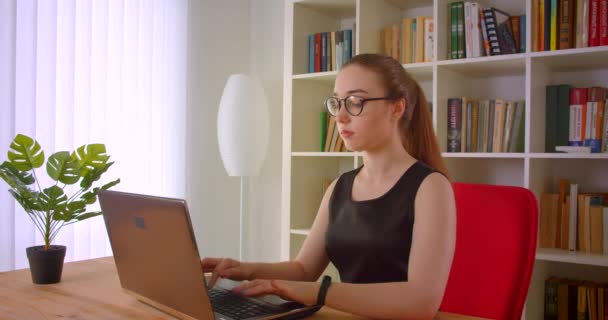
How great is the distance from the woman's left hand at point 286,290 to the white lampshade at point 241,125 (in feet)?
6.61

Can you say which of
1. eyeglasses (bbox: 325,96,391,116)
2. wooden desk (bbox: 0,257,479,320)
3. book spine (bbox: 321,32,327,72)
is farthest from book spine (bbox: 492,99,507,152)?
wooden desk (bbox: 0,257,479,320)

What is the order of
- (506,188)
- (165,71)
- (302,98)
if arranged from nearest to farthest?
(506,188) → (302,98) → (165,71)

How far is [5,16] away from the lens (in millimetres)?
2506

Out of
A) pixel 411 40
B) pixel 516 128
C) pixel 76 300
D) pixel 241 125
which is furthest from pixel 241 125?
pixel 76 300

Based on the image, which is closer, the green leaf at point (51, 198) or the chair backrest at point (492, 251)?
the chair backrest at point (492, 251)

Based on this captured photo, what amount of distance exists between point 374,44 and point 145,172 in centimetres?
147

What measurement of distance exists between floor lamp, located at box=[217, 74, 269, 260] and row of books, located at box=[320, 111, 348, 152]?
1.14 ft

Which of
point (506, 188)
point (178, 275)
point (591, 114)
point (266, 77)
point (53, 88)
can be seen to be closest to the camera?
point (178, 275)

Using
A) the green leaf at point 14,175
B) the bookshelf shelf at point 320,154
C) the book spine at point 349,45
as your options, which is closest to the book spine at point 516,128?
the bookshelf shelf at point 320,154

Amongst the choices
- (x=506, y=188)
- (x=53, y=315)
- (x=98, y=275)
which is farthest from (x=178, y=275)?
(x=506, y=188)

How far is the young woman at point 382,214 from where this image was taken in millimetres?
1110

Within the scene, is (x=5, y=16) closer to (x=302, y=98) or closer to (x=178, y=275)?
(x=302, y=98)

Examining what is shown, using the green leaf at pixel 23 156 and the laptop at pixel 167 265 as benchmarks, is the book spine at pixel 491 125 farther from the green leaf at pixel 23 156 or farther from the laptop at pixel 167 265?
the green leaf at pixel 23 156

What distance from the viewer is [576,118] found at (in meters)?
2.37
